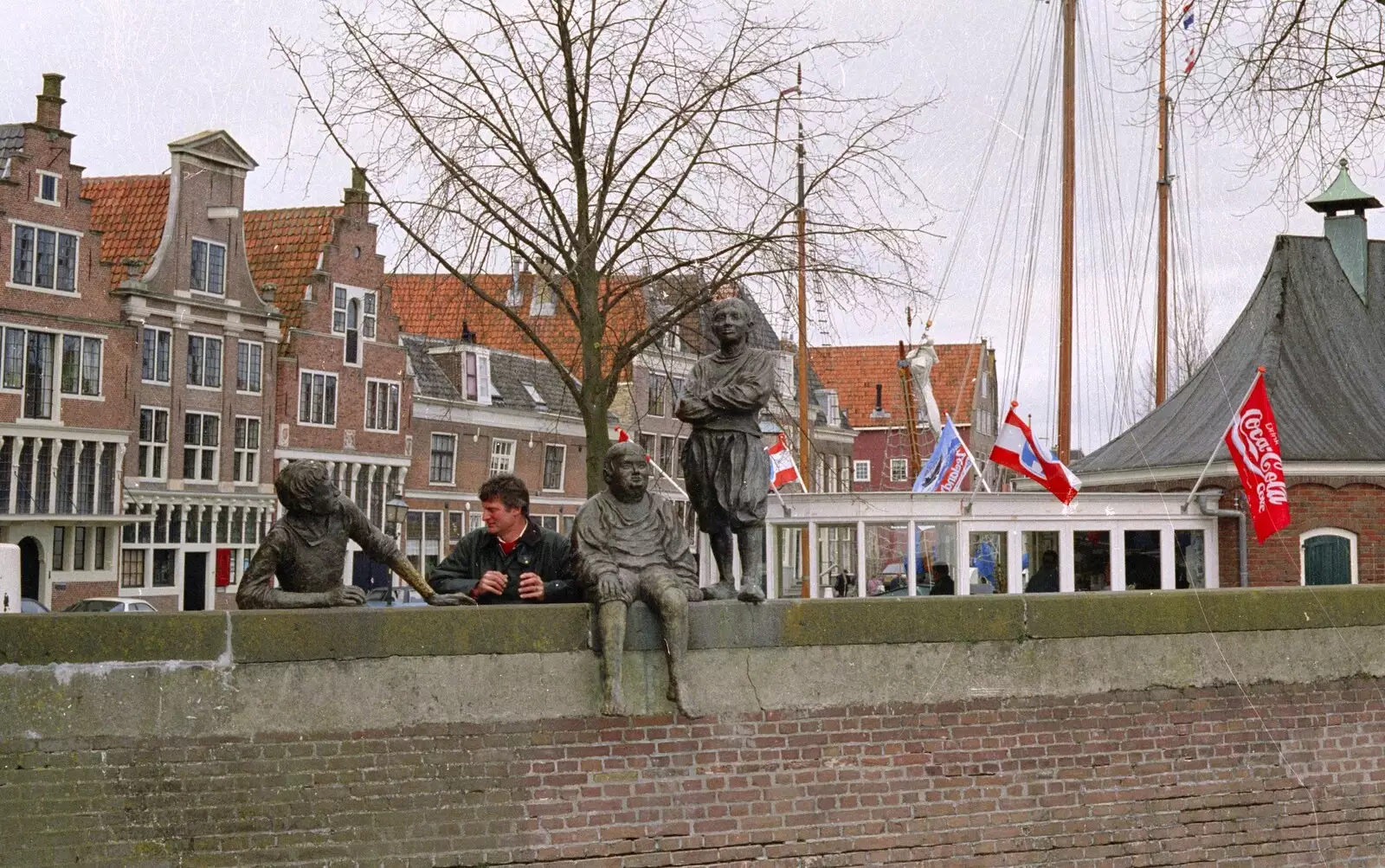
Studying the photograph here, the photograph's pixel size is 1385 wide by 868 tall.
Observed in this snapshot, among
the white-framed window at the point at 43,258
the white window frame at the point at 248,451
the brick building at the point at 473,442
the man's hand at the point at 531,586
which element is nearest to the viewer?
the man's hand at the point at 531,586

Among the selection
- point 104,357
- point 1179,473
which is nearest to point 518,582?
point 1179,473

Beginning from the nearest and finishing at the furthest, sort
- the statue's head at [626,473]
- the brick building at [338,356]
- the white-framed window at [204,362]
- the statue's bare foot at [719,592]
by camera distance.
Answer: the statue's head at [626,473] → the statue's bare foot at [719,592] → the white-framed window at [204,362] → the brick building at [338,356]

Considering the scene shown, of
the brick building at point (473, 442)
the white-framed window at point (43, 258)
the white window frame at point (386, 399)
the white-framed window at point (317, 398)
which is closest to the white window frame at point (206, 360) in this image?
the white-framed window at point (317, 398)

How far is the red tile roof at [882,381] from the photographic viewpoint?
78375mm

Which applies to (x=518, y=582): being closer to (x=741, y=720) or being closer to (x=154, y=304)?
(x=741, y=720)

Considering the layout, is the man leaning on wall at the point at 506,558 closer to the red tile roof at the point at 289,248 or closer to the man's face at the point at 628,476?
the man's face at the point at 628,476

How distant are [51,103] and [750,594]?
3472cm

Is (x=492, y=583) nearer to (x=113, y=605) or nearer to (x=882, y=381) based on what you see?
(x=113, y=605)

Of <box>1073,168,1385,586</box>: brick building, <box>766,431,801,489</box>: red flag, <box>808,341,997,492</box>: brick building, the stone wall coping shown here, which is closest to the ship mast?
<box>1073,168,1385,586</box>: brick building

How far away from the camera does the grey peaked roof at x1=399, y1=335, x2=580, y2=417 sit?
5053 centimetres

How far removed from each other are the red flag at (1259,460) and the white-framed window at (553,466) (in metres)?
34.9

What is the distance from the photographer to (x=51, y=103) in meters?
39.4

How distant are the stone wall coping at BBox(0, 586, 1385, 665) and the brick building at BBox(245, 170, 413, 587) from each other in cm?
3625

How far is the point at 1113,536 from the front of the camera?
22172 mm
